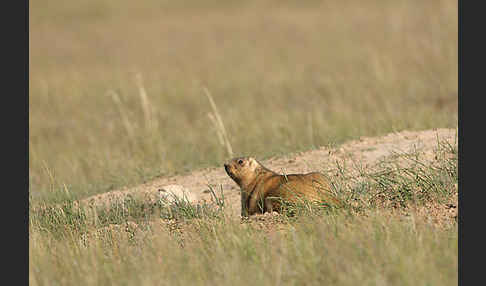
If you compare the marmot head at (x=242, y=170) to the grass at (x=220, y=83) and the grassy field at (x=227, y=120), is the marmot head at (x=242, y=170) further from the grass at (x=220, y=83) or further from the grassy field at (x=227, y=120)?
the grass at (x=220, y=83)

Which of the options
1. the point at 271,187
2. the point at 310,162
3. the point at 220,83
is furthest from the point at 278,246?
the point at 220,83

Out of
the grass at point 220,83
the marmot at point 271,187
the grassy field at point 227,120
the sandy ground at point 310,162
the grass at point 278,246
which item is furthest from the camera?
the grass at point 220,83

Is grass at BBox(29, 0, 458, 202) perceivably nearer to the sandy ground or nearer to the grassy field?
the grassy field

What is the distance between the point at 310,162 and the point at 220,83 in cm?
765

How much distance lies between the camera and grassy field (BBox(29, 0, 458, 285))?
16.2 ft

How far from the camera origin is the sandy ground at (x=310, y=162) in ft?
25.0

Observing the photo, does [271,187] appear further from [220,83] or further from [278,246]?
[220,83]

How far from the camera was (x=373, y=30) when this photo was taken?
1745 centimetres

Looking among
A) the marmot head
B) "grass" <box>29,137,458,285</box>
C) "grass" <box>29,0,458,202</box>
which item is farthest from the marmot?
"grass" <box>29,0,458,202</box>

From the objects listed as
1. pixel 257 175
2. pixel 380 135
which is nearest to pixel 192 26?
pixel 380 135

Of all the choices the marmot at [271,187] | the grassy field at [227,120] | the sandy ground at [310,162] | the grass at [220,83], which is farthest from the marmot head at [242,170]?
the grass at [220,83]

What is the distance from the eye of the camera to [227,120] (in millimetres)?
11570

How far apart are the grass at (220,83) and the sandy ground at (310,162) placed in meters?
0.35

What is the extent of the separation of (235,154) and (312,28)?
9802 millimetres
